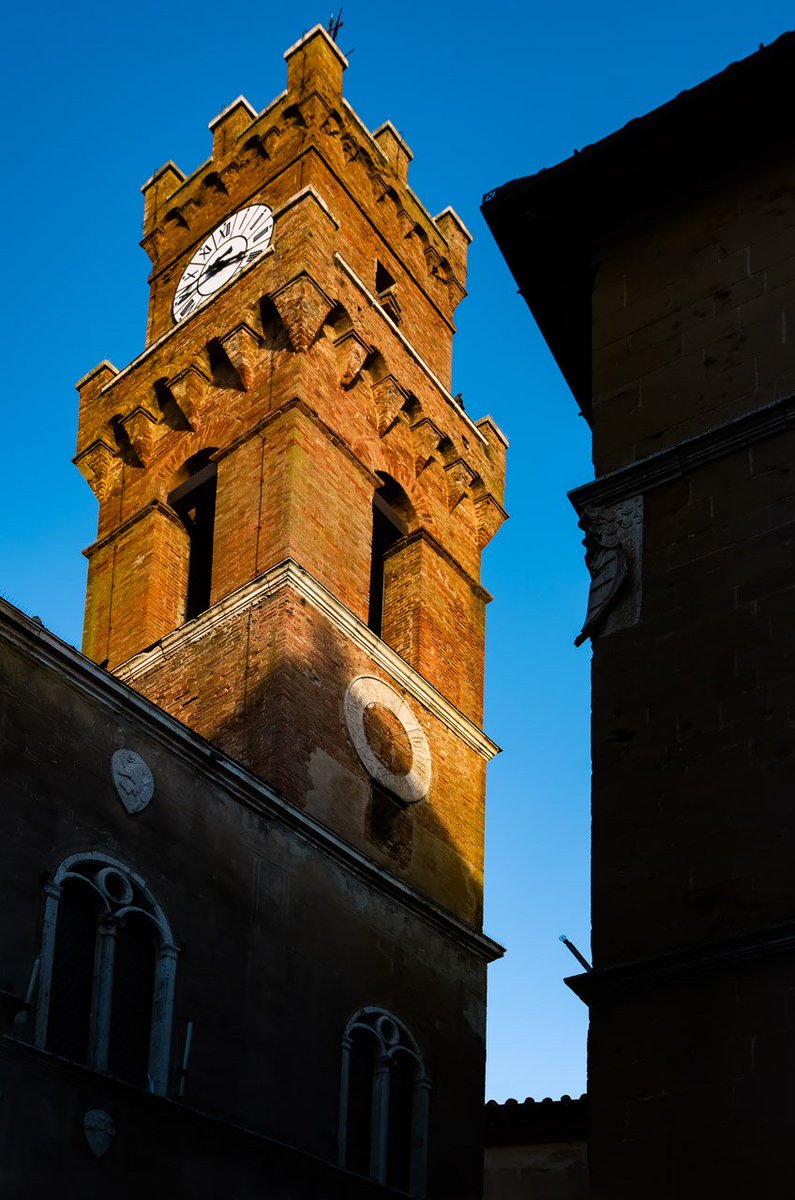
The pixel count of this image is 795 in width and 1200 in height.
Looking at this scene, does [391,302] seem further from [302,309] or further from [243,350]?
[243,350]

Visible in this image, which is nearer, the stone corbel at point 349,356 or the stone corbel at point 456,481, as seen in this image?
the stone corbel at point 349,356

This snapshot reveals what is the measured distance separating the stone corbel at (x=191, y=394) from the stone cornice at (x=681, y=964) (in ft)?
57.9

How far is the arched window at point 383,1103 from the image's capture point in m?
19.8

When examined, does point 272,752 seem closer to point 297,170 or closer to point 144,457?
point 144,457

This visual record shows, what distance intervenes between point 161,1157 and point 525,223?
337 inches

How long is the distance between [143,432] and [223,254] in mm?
3461

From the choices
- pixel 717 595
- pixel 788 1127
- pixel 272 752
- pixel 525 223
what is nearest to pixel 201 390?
pixel 272 752

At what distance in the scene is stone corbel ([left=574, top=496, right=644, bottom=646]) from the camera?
1228 cm

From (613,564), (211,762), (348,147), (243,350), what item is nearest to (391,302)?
(348,147)

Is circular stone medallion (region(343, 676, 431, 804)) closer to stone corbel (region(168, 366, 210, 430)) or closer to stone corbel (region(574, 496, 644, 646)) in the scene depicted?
stone corbel (region(168, 366, 210, 430))

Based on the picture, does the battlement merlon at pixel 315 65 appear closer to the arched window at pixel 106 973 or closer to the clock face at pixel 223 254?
the clock face at pixel 223 254

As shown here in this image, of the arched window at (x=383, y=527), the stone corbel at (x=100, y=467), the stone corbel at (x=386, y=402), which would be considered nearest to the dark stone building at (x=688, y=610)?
the arched window at (x=383, y=527)

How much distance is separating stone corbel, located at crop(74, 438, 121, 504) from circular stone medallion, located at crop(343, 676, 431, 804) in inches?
256

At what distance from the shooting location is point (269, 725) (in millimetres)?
22000
